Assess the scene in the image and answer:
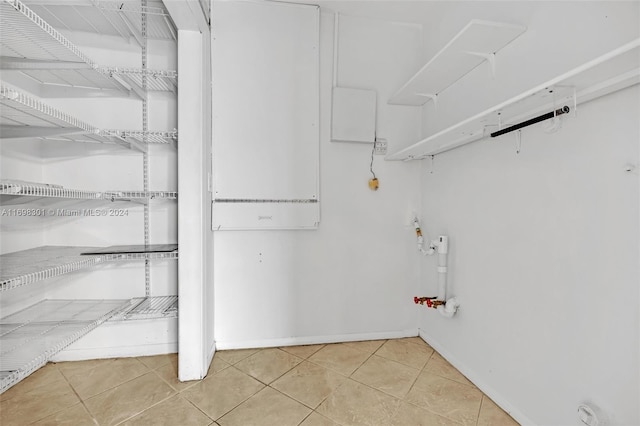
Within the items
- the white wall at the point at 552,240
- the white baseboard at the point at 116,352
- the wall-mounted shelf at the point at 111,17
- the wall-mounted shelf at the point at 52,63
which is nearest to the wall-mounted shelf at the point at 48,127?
the wall-mounted shelf at the point at 52,63

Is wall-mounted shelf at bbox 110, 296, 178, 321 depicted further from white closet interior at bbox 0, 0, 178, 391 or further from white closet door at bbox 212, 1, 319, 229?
white closet door at bbox 212, 1, 319, 229

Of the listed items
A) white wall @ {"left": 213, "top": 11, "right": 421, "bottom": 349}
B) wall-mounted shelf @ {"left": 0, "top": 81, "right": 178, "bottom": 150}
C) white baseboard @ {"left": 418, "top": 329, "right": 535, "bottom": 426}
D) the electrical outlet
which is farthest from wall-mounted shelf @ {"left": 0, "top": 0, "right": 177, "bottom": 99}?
white baseboard @ {"left": 418, "top": 329, "right": 535, "bottom": 426}

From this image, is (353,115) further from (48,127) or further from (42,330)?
(42,330)

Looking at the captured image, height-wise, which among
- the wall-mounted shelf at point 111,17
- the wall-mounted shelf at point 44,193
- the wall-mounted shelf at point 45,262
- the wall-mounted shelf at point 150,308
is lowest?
the wall-mounted shelf at point 150,308

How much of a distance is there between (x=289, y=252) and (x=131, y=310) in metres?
1.00

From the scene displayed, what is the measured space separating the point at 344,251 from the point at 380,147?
0.82 metres

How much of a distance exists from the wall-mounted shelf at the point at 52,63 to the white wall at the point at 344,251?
1.05 m

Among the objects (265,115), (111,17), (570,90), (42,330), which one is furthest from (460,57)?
(42,330)

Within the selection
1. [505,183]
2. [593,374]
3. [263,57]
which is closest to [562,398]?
[593,374]

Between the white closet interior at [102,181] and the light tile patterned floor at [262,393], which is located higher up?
the white closet interior at [102,181]

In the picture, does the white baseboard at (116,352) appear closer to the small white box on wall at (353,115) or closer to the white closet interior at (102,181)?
the white closet interior at (102,181)

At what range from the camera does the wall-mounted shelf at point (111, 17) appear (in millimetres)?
1578

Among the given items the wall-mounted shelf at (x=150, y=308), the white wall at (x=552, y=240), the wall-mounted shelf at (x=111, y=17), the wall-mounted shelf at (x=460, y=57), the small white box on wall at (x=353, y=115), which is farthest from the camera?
the small white box on wall at (x=353, y=115)

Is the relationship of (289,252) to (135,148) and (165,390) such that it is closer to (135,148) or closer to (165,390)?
(165,390)
